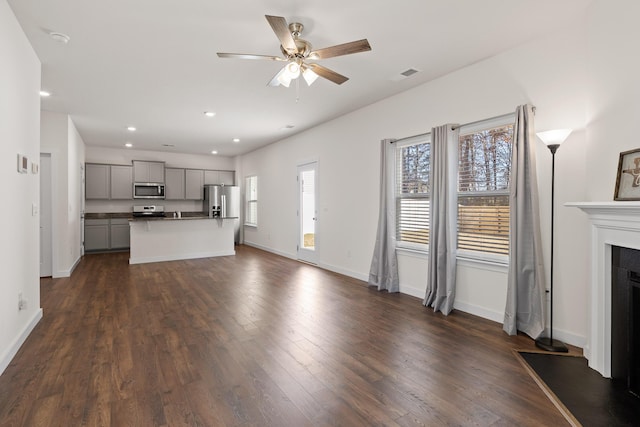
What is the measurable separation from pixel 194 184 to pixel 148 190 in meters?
1.23

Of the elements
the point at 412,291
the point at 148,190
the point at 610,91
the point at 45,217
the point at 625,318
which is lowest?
the point at 412,291

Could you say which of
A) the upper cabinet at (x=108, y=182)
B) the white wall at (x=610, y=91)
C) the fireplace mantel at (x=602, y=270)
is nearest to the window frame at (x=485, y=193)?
the white wall at (x=610, y=91)

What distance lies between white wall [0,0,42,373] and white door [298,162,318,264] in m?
4.17

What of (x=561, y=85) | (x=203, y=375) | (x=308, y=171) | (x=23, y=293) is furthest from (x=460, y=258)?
(x=23, y=293)

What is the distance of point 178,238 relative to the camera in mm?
7086

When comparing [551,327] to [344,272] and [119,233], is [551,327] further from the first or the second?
[119,233]

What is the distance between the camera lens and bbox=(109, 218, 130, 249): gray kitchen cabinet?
8251 millimetres

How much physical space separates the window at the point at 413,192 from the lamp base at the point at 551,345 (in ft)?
5.39

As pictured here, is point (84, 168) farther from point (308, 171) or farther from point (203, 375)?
point (203, 375)

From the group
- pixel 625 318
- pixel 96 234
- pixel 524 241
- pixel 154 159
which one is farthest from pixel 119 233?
pixel 625 318

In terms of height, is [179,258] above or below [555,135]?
below

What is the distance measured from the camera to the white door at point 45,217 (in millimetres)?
5195

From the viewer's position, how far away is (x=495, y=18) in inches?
105

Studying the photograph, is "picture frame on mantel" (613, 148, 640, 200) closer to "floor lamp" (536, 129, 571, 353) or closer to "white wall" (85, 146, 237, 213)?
"floor lamp" (536, 129, 571, 353)
